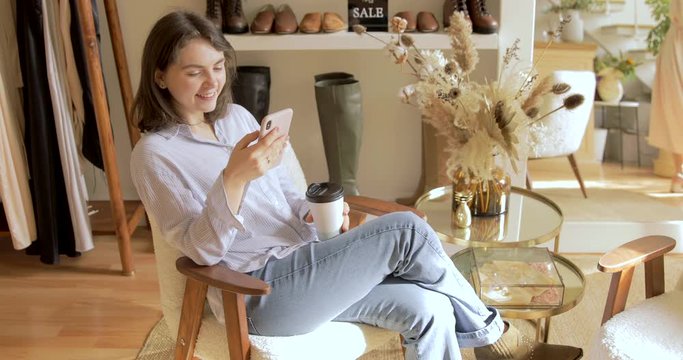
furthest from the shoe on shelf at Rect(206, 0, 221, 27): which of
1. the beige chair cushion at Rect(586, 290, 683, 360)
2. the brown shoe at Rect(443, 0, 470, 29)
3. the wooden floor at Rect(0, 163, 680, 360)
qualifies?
the beige chair cushion at Rect(586, 290, 683, 360)

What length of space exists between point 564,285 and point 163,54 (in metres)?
1.22

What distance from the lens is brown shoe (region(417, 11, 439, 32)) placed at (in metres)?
2.78

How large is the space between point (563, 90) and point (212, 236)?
0.95m

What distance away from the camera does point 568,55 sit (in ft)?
10.7

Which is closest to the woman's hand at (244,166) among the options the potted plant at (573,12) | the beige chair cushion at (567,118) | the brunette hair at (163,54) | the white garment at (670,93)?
the brunette hair at (163,54)

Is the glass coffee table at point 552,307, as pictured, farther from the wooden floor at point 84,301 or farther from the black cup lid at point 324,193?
the wooden floor at point 84,301

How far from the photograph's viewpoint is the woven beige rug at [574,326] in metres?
2.27

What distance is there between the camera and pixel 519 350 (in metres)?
1.97

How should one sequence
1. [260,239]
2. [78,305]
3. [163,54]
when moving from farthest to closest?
[78,305] → [260,239] → [163,54]

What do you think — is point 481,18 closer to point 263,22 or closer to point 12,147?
point 263,22

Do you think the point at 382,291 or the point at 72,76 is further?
the point at 72,76

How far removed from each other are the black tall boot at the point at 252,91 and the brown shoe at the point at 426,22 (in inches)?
26.4

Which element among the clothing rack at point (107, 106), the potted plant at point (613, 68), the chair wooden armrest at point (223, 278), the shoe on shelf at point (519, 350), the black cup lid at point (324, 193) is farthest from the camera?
the potted plant at point (613, 68)

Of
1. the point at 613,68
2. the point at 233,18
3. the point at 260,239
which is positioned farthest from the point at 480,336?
the point at 613,68
